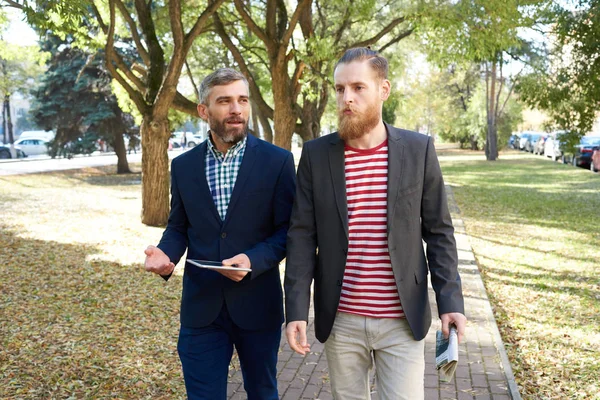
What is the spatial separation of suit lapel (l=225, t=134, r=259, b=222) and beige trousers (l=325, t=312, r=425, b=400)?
760mm

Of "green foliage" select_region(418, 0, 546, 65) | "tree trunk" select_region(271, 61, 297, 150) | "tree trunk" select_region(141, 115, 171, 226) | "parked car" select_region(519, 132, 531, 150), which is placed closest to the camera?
"tree trunk" select_region(141, 115, 171, 226)

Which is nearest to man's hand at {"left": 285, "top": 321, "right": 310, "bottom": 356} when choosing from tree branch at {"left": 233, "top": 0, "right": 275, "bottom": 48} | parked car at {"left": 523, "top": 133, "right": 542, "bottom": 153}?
tree branch at {"left": 233, "top": 0, "right": 275, "bottom": 48}

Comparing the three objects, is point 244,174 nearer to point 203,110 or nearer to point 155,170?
point 203,110

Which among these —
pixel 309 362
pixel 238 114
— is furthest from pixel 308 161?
pixel 309 362

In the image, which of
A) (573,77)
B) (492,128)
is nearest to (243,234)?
(573,77)

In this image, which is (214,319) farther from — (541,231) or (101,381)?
(541,231)

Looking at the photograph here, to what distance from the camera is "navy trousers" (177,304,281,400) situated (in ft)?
10.5

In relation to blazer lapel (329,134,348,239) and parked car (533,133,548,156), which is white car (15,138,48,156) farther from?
blazer lapel (329,134,348,239)

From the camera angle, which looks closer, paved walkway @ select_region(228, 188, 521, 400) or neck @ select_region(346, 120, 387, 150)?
neck @ select_region(346, 120, 387, 150)

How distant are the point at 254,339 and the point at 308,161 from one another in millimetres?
951

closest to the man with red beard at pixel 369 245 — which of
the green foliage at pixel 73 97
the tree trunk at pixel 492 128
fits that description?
the green foliage at pixel 73 97

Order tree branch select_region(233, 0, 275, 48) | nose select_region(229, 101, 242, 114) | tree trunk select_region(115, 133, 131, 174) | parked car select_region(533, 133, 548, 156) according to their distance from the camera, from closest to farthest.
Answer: nose select_region(229, 101, 242, 114) → tree branch select_region(233, 0, 275, 48) → tree trunk select_region(115, 133, 131, 174) → parked car select_region(533, 133, 548, 156)

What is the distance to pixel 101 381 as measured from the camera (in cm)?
523

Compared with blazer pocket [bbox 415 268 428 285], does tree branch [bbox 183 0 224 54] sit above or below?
above
